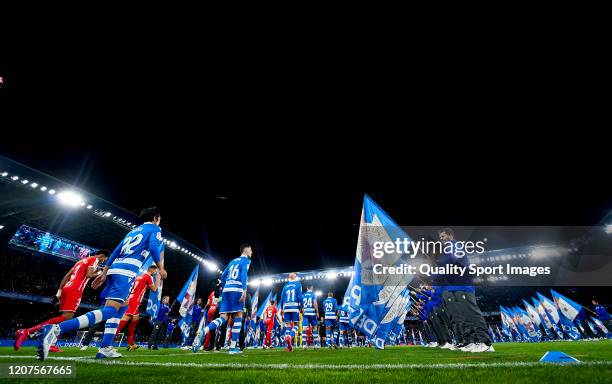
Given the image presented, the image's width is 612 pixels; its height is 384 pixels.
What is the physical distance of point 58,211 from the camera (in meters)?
20.2

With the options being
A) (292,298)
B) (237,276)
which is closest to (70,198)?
(292,298)

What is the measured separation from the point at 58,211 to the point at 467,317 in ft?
81.0

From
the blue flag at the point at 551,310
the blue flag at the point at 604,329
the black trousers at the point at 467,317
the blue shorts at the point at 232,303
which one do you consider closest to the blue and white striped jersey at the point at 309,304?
the blue shorts at the point at 232,303

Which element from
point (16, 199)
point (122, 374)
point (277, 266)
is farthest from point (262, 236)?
point (122, 374)

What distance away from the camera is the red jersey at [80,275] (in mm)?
7234

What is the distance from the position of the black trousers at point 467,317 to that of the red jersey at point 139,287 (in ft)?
25.4

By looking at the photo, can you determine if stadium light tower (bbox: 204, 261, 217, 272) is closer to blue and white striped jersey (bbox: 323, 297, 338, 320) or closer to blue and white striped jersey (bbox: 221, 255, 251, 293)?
blue and white striped jersey (bbox: 323, 297, 338, 320)

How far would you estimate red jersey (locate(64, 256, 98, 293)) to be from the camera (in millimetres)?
7234

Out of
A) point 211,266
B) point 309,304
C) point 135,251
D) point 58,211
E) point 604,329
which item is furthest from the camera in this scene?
point 211,266

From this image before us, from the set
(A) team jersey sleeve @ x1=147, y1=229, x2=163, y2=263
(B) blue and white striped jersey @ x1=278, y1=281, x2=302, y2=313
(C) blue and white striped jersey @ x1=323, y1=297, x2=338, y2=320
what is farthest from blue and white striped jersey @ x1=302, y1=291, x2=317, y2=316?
(A) team jersey sleeve @ x1=147, y1=229, x2=163, y2=263

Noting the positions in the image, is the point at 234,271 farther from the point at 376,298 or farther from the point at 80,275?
the point at 80,275

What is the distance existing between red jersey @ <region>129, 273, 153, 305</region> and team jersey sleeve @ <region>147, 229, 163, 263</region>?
4.53 metres

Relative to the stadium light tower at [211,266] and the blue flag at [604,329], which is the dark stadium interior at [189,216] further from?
the blue flag at [604,329]

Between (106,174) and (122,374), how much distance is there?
16.6 meters
